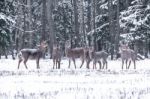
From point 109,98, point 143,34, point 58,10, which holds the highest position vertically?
point 58,10

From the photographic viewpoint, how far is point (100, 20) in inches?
1822

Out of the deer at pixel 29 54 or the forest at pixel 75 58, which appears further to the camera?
the deer at pixel 29 54

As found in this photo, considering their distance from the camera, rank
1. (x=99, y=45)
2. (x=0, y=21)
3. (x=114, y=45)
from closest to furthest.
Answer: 1. (x=0, y=21)
2. (x=114, y=45)
3. (x=99, y=45)

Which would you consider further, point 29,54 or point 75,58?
point 75,58

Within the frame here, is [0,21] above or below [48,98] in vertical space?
above

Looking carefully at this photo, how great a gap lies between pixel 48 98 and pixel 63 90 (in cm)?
201

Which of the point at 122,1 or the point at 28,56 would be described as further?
the point at 122,1

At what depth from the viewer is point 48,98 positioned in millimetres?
10844

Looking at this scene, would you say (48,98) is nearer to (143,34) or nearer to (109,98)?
(109,98)

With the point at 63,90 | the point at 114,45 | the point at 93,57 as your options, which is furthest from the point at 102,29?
the point at 63,90

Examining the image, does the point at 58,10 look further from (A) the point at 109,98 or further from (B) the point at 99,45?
(A) the point at 109,98

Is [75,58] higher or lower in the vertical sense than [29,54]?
lower

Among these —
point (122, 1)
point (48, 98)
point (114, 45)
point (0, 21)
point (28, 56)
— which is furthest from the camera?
point (122, 1)

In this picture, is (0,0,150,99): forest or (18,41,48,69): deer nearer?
(0,0,150,99): forest
